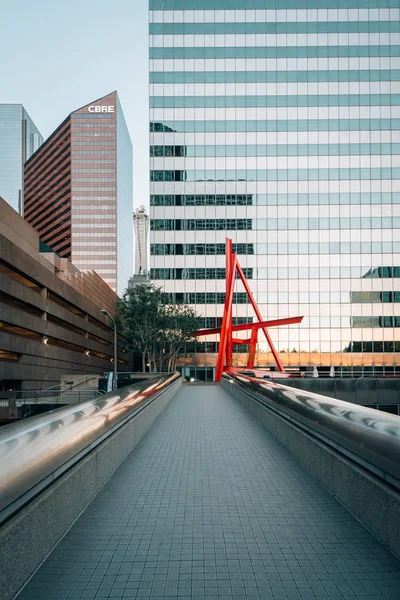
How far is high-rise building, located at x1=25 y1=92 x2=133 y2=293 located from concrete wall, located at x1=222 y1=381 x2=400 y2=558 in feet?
510

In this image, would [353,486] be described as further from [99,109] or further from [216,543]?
[99,109]

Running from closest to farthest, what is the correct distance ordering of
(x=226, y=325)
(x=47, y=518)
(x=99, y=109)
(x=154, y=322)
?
(x=47, y=518) < (x=226, y=325) < (x=154, y=322) < (x=99, y=109)

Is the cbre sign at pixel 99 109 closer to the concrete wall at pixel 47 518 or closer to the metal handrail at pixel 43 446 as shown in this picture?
the metal handrail at pixel 43 446

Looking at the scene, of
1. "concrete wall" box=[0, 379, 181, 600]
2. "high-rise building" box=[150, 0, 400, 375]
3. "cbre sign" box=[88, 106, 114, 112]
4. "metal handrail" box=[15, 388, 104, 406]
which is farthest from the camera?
"cbre sign" box=[88, 106, 114, 112]

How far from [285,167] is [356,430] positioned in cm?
5754

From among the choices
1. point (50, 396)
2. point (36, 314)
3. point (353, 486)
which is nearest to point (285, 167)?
point (36, 314)

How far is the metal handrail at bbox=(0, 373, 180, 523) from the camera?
3.87m

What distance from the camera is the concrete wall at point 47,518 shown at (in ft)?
11.9

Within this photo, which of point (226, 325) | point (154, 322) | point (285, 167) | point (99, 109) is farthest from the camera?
point (99, 109)

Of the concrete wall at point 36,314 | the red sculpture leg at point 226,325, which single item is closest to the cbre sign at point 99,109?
the concrete wall at point 36,314

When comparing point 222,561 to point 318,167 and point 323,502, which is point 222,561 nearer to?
point 323,502

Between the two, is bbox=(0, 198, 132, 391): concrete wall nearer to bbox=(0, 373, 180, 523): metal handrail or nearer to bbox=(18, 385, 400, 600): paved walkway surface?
bbox=(0, 373, 180, 523): metal handrail

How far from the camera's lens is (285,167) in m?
59.7

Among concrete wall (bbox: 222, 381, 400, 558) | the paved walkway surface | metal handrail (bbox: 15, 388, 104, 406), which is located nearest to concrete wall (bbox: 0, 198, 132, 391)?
metal handrail (bbox: 15, 388, 104, 406)
